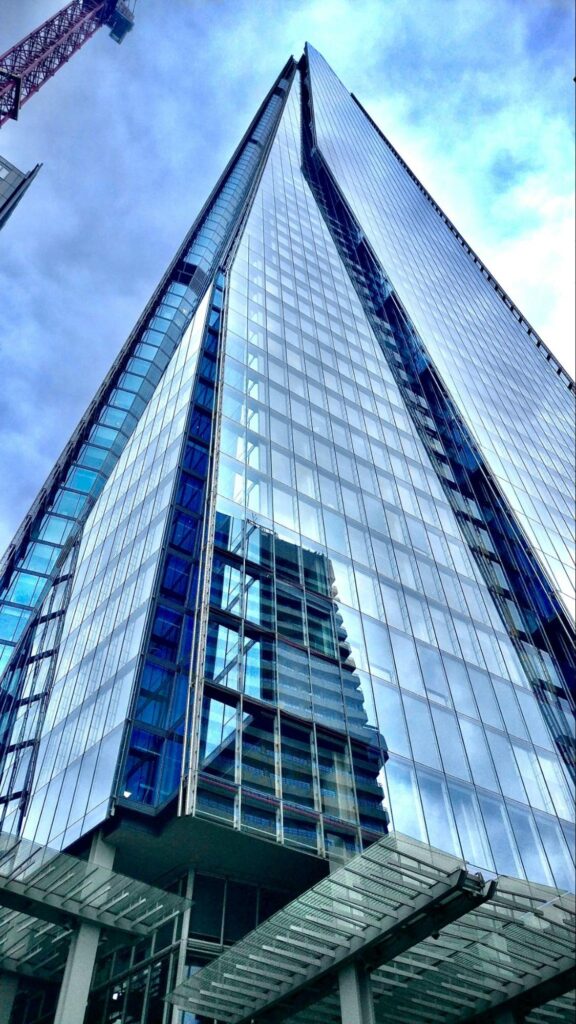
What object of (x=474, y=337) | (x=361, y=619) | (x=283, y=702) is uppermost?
(x=474, y=337)

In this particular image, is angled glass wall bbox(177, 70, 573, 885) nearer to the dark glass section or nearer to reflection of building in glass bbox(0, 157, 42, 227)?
the dark glass section

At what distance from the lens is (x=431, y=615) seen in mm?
33406

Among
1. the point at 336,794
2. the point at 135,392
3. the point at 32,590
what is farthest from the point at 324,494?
the point at 135,392

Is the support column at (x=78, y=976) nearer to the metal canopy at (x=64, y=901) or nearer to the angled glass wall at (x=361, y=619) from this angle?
the metal canopy at (x=64, y=901)

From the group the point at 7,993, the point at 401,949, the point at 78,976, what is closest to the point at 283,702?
the point at 401,949

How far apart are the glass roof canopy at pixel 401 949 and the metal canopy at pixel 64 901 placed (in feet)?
7.07

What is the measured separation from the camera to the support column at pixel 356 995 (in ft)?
62.8

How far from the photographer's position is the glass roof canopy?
17609 millimetres

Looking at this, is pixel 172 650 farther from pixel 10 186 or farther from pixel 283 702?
pixel 10 186

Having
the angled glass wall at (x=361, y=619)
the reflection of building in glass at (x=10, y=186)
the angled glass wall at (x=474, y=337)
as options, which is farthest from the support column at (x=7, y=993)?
the reflection of building in glass at (x=10, y=186)

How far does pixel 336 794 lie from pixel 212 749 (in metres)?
4.09

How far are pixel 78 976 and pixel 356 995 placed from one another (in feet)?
24.7

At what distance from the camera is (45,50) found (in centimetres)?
7231

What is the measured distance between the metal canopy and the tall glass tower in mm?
2092
